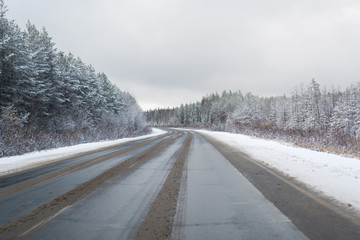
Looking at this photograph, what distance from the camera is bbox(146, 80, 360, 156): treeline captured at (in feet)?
49.5

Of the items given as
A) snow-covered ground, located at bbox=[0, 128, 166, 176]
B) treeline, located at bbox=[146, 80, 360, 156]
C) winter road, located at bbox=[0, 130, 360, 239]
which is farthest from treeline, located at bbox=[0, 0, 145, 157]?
treeline, located at bbox=[146, 80, 360, 156]

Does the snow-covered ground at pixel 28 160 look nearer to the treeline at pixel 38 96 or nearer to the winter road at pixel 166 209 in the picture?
the treeline at pixel 38 96

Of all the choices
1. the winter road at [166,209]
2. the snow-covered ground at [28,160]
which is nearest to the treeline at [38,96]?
the snow-covered ground at [28,160]

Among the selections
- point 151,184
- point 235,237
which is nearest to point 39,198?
point 151,184

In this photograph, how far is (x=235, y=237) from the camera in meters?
2.36

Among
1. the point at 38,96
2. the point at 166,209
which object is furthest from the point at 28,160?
the point at 38,96

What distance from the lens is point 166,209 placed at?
3.15 metres

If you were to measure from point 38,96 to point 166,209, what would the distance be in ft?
63.7

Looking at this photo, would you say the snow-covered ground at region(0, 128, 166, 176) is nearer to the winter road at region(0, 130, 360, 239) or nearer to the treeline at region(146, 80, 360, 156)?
the winter road at region(0, 130, 360, 239)

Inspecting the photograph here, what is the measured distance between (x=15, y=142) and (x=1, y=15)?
1114 cm

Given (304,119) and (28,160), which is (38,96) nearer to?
(28,160)

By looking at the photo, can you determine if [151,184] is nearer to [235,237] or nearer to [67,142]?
[235,237]

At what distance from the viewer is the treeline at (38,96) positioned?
11797 mm

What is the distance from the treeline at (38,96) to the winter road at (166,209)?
27.8 feet
